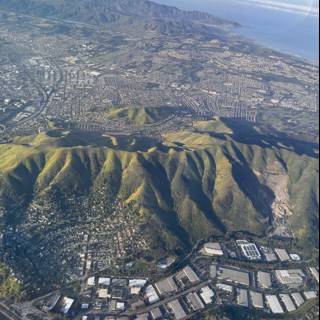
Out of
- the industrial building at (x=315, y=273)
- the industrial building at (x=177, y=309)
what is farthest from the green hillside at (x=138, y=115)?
the industrial building at (x=177, y=309)

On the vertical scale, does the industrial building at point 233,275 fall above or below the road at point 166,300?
below

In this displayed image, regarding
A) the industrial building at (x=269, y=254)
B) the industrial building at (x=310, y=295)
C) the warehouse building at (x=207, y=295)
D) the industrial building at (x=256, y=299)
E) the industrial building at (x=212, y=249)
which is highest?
the industrial building at (x=212, y=249)

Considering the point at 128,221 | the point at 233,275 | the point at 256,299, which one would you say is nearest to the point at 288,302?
the point at 256,299

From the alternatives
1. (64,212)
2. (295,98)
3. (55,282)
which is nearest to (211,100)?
(295,98)

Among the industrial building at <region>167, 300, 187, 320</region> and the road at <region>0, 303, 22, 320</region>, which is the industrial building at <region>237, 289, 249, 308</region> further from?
the road at <region>0, 303, 22, 320</region>

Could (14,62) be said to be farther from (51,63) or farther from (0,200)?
(0,200)

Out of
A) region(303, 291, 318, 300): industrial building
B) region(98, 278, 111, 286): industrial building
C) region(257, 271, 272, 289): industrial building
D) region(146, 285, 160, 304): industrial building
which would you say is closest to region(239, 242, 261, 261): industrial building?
region(257, 271, 272, 289): industrial building

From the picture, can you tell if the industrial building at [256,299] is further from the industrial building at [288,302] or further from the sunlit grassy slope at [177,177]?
the sunlit grassy slope at [177,177]

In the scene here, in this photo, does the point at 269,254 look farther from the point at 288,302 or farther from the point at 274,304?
the point at 274,304
